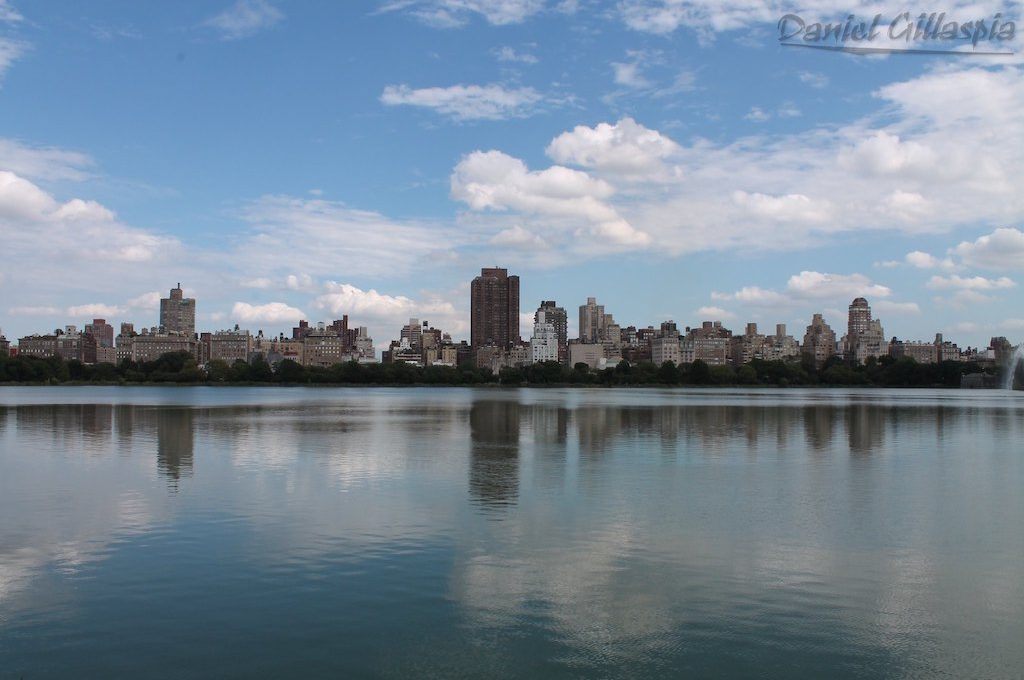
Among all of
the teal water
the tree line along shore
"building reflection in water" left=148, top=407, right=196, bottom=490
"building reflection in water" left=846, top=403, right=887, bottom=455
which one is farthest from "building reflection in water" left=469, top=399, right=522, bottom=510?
the tree line along shore

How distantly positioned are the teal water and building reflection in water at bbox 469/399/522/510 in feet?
0.72

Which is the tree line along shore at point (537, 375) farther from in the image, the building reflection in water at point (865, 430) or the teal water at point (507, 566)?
the teal water at point (507, 566)

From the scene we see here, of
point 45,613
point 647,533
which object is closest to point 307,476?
point 647,533

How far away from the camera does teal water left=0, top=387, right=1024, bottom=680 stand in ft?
35.8

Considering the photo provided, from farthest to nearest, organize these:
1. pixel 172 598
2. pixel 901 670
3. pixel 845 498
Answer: pixel 845 498
pixel 172 598
pixel 901 670

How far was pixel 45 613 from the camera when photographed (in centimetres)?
1230

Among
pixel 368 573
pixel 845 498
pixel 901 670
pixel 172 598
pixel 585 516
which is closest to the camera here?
pixel 901 670

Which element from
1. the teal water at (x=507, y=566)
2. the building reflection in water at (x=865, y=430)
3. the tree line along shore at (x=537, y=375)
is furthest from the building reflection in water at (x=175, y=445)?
the tree line along shore at (x=537, y=375)

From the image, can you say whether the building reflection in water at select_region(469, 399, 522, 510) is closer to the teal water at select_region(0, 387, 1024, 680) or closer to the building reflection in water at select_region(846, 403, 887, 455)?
the teal water at select_region(0, 387, 1024, 680)

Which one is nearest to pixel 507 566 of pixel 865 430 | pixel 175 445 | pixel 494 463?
pixel 494 463

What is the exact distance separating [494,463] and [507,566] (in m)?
14.9

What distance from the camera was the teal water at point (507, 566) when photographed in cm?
1091

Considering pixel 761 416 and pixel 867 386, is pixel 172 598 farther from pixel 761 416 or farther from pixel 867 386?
pixel 867 386

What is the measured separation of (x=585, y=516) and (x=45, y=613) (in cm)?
1095
